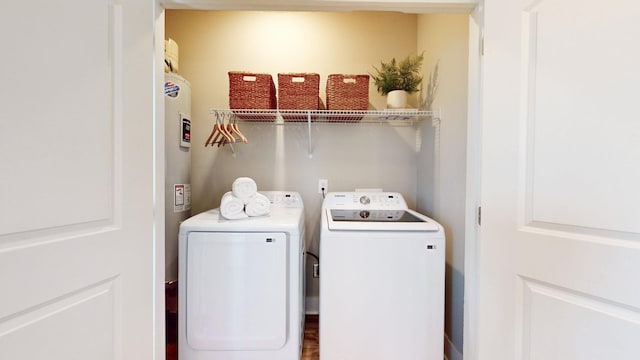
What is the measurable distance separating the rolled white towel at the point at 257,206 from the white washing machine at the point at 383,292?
0.45 meters

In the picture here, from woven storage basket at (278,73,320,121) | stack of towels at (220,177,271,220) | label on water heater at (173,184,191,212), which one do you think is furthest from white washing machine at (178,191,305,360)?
woven storage basket at (278,73,320,121)

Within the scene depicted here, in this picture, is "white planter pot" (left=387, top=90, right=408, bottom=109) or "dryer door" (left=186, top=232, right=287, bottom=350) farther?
"white planter pot" (left=387, top=90, right=408, bottom=109)

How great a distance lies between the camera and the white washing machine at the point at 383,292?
138 cm

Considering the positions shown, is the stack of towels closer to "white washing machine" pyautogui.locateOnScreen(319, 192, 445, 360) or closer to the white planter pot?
"white washing machine" pyautogui.locateOnScreen(319, 192, 445, 360)

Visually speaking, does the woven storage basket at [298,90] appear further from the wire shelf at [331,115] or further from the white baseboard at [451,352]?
the white baseboard at [451,352]

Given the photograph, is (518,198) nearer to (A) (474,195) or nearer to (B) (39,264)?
(A) (474,195)

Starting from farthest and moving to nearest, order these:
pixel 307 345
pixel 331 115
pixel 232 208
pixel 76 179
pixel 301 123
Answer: pixel 301 123
pixel 331 115
pixel 307 345
pixel 232 208
pixel 76 179

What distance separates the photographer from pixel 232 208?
1.54m

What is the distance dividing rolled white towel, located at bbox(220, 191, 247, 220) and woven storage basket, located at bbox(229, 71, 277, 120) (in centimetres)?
68

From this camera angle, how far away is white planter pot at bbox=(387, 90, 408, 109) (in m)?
1.90

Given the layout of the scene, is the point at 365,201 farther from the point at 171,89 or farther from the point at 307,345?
the point at 171,89

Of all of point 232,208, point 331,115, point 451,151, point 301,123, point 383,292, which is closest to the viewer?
point 383,292

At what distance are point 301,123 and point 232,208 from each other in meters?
0.97

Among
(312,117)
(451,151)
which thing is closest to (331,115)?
(312,117)
